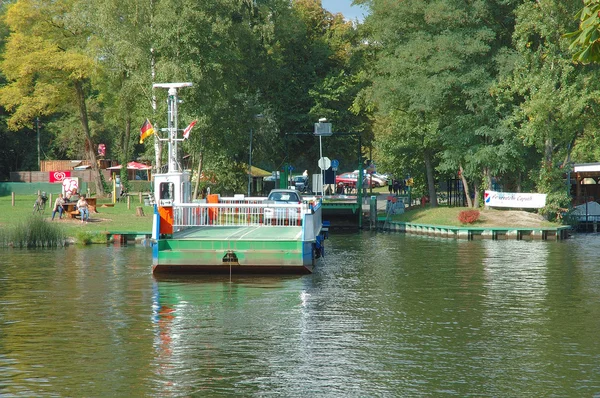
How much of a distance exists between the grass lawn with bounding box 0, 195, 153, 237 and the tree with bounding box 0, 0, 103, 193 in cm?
1180

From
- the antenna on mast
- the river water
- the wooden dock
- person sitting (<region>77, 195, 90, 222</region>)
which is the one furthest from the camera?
the wooden dock

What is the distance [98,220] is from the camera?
44812 mm

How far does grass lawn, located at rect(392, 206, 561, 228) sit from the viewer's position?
47.6 m

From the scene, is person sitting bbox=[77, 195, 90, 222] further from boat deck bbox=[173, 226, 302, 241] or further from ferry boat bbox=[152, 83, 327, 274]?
ferry boat bbox=[152, 83, 327, 274]

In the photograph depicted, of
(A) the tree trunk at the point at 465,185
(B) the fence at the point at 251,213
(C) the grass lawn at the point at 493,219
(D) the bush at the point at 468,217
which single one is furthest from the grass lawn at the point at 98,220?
(A) the tree trunk at the point at 465,185

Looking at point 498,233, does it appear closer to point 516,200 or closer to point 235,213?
point 516,200

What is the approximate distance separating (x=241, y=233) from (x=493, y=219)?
2305cm

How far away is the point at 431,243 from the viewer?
4219cm

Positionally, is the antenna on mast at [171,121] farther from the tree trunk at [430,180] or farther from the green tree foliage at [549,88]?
the tree trunk at [430,180]

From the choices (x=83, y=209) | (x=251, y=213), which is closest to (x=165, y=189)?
(x=251, y=213)

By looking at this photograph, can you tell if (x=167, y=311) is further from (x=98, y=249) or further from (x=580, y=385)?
(x=98, y=249)

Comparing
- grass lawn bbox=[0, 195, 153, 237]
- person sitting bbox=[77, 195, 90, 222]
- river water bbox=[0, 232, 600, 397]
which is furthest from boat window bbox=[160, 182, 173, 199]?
person sitting bbox=[77, 195, 90, 222]

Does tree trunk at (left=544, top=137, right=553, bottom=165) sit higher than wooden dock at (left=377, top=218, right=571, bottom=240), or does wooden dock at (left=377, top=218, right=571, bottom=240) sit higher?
tree trunk at (left=544, top=137, right=553, bottom=165)

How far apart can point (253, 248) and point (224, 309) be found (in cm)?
513
